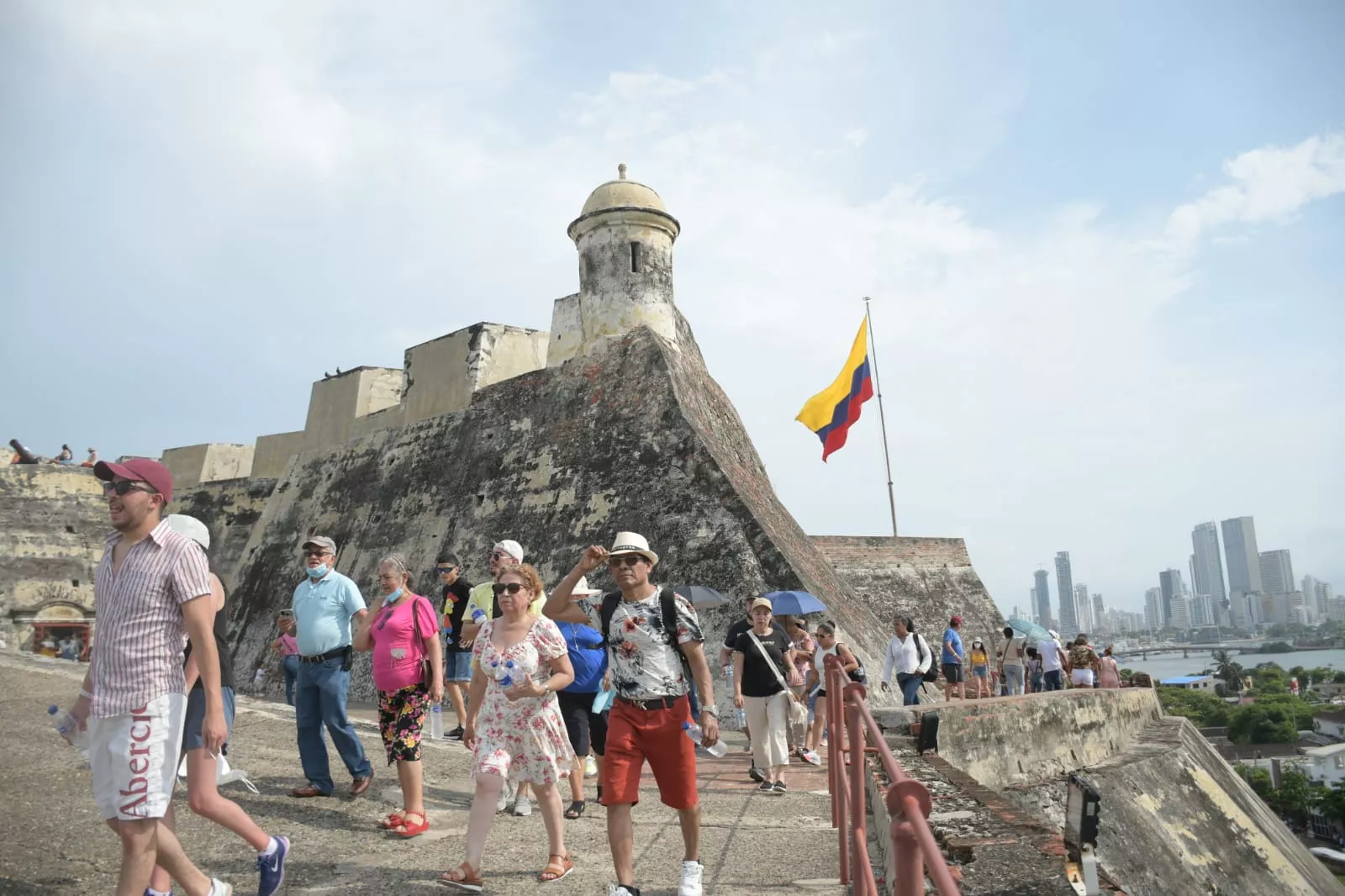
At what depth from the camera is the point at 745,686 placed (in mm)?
6836

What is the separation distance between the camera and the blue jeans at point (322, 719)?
5234mm

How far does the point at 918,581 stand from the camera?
25.5 meters

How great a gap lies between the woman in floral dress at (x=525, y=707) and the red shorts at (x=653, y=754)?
446mm

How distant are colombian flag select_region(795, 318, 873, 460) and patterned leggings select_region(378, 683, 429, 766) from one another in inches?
474

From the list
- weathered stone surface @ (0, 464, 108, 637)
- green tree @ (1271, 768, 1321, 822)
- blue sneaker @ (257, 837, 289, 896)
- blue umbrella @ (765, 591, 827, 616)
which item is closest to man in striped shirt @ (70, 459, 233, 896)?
blue sneaker @ (257, 837, 289, 896)

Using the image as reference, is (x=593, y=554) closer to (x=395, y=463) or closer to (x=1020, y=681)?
(x=1020, y=681)

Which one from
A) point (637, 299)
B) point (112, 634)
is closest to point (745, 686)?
point (112, 634)

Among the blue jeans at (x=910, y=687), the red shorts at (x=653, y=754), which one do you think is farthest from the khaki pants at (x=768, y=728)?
the blue jeans at (x=910, y=687)

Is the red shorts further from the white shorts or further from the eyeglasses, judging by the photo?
the eyeglasses

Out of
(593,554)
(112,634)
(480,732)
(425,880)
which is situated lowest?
(425,880)

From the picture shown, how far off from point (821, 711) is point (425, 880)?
16.3ft

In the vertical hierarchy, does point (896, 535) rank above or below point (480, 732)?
above

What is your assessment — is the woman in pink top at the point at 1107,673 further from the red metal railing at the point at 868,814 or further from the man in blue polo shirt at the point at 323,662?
the man in blue polo shirt at the point at 323,662

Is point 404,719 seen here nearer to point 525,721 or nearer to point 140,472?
point 525,721
